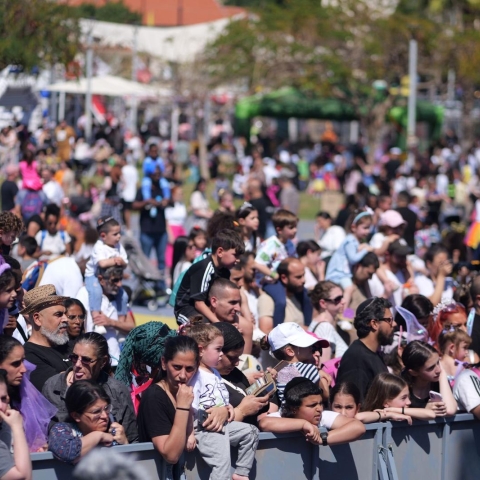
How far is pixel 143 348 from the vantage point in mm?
6047

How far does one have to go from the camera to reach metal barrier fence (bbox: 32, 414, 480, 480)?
5.41 metres

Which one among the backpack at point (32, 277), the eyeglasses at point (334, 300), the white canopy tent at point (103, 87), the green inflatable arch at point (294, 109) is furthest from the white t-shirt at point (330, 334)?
the green inflatable arch at point (294, 109)

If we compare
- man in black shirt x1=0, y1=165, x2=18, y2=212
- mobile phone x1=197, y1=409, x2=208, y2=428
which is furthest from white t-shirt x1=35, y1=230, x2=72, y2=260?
mobile phone x1=197, y1=409, x2=208, y2=428

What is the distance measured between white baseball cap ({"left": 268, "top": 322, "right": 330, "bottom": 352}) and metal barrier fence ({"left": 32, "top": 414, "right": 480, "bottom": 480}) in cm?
75

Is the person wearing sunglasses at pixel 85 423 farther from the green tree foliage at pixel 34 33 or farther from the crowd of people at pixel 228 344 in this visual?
the green tree foliage at pixel 34 33

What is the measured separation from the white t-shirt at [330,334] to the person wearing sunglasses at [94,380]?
2.67 metres

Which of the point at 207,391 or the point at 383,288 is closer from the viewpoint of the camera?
the point at 207,391

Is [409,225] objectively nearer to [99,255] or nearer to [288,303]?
[288,303]

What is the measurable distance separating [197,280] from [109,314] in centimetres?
90

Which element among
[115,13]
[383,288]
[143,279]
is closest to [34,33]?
[143,279]

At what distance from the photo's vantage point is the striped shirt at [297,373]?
21.0 ft

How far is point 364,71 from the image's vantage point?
3934 cm

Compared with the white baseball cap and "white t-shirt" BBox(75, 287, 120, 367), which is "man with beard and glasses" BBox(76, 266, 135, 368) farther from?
the white baseball cap

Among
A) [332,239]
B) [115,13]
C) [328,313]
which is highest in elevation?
[115,13]
